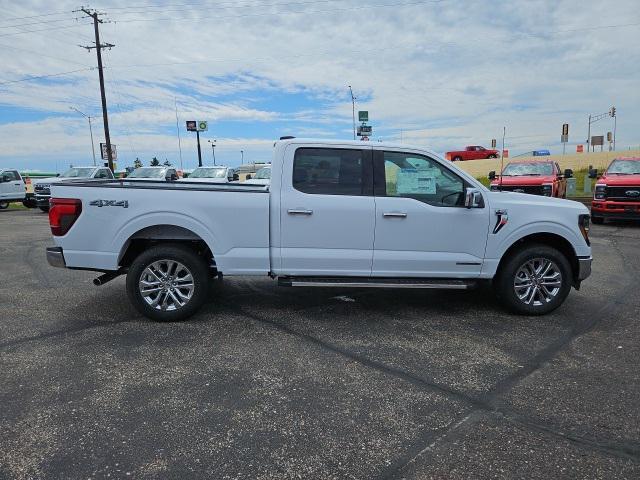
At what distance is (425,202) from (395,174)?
45 cm

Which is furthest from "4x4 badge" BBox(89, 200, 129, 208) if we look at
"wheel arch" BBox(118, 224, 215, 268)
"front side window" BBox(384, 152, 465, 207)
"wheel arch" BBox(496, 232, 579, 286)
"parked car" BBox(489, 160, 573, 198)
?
"parked car" BBox(489, 160, 573, 198)

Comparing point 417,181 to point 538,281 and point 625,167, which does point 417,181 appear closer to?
point 538,281

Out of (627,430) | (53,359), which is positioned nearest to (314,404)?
(627,430)

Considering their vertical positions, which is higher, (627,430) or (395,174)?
(395,174)

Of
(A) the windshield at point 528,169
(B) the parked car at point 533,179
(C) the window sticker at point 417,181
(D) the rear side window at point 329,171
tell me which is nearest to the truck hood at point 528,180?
(B) the parked car at point 533,179

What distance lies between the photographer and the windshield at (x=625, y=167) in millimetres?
13656

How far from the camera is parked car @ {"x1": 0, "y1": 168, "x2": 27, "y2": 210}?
2222 cm

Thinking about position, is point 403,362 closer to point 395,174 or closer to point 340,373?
point 340,373

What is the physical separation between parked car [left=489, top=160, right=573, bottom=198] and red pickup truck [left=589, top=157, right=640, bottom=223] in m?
1.44

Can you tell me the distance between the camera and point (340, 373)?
400cm

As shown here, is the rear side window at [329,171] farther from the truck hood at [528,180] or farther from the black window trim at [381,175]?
the truck hood at [528,180]

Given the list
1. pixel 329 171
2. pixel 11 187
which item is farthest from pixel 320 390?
pixel 11 187

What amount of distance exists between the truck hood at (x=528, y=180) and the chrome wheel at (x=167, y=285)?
41.3ft

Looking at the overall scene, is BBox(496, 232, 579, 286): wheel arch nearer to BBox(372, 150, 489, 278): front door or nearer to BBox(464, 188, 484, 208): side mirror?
BBox(372, 150, 489, 278): front door
